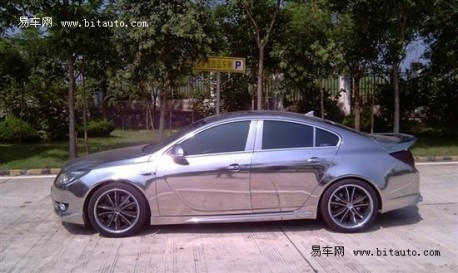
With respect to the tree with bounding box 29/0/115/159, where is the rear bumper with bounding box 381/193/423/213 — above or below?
below

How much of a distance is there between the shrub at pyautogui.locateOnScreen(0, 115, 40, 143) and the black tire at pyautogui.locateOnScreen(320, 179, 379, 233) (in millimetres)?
12708

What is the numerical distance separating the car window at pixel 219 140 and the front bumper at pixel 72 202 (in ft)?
4.23

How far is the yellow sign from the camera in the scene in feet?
38.6

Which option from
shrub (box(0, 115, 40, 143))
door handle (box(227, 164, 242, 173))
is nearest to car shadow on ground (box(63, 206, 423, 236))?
door handle (box(227, 164, 242, 173))

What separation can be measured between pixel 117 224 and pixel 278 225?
1.93m

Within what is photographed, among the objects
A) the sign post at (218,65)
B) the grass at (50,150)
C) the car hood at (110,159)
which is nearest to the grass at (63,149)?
the grass at (50,150)

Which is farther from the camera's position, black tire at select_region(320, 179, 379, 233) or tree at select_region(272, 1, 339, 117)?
tree at select_region(272, 1, 339, 117)

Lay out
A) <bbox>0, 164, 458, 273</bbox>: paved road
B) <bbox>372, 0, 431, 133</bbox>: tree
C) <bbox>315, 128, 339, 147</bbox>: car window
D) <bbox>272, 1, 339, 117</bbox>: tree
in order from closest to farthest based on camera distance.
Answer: <bbox>0, 164, 458, 273</bbox>: paved road → <bbox>315, 128, 339, 147</bbox>: car window → <bbox>372, 0, 431, 133</bbox>: tree → <bbox>272, 1, 339, 117</bbox>: tree

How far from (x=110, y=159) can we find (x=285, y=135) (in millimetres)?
2090

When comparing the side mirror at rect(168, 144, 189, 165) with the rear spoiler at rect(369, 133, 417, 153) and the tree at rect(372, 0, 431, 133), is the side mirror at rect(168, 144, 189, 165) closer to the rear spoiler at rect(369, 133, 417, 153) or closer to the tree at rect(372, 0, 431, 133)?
the rear spoiler at rect(369, 133, 417, 153)

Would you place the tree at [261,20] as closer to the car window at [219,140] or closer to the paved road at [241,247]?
the paved road at [241,247]

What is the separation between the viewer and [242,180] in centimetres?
573

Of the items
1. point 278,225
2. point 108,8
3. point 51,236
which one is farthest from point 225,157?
point 108,8

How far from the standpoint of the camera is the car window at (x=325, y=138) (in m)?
5.96
